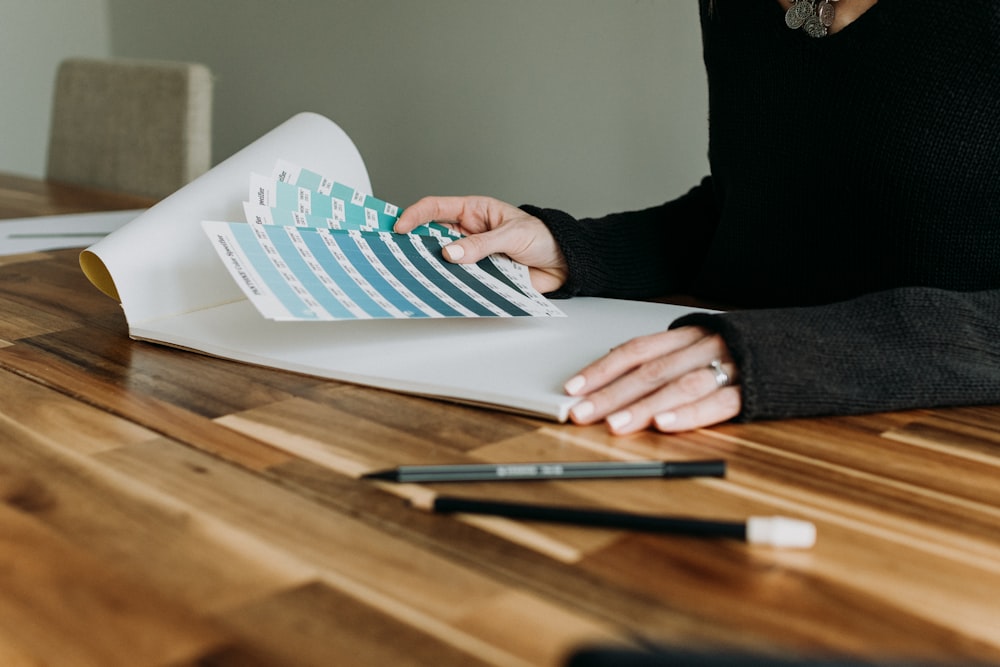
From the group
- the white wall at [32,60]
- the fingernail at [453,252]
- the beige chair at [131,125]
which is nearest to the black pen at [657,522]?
the fingernail at [453,252]

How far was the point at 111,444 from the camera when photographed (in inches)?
22.1

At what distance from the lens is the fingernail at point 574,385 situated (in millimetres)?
618

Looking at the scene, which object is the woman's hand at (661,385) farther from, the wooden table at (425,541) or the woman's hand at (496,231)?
the woman's hand at (496,231)

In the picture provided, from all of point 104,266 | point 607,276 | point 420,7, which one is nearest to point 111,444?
point 104,266

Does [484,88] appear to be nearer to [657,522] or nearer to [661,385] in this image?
[661,385]

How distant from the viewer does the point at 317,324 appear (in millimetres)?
785

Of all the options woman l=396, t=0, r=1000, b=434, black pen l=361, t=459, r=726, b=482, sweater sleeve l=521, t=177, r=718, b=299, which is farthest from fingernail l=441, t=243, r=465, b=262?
black pen l=361, t=459, r=726, b=482

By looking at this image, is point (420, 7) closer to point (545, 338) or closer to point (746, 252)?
point (746, 252)

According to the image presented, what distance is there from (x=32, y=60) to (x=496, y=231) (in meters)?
3.45

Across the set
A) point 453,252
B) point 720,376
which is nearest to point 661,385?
point 720,376

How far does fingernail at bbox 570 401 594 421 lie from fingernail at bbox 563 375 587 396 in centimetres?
2

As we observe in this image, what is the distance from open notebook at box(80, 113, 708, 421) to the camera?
0.66 m

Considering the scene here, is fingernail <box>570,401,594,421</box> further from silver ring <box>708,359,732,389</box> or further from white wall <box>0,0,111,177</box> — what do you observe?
white wall <box>0,0,111,177</box>

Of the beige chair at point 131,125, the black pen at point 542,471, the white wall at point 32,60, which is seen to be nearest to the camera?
the black pen at point 542,471
